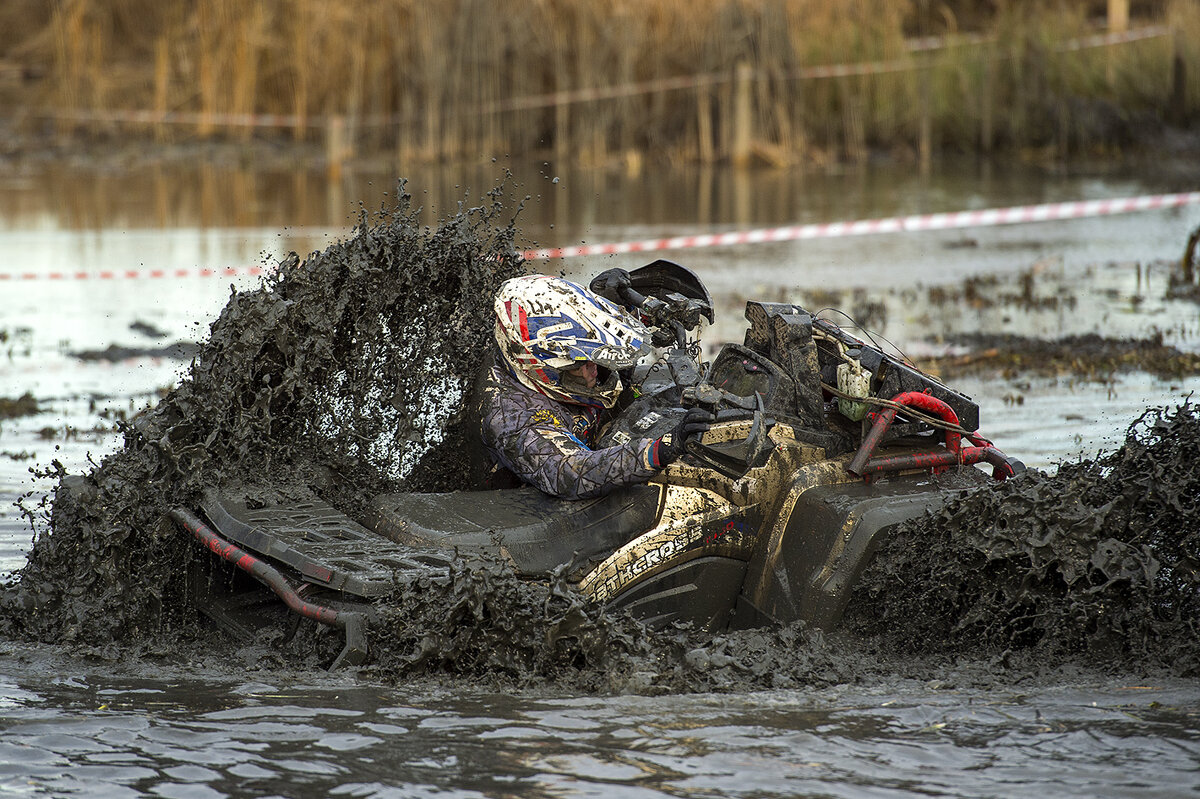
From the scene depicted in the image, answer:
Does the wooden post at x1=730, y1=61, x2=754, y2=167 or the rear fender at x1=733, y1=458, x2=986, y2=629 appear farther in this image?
the wooden post at x1=730, y1=61, x2=754, y2=167

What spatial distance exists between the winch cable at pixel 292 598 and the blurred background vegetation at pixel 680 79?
18292 millimetres

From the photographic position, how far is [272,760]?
14.8 feet

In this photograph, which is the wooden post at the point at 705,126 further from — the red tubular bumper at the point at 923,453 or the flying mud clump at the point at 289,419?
the red tubular bumper at the point at 923,453

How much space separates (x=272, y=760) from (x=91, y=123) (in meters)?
23.7

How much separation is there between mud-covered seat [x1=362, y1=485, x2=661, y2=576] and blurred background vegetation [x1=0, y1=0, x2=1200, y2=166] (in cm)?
1783

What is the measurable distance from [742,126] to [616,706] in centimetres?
1967

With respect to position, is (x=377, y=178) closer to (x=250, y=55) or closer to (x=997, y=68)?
(x=250, y=55)

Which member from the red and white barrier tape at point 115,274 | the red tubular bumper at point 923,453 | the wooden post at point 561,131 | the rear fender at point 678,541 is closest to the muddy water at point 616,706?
the red and white barrier tape at point 115,274

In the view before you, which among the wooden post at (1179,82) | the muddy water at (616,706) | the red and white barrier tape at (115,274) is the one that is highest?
the wooden post at (1179,82)

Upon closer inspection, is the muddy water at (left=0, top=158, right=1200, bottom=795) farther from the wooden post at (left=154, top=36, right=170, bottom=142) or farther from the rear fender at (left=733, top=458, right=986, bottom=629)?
the wooden post at (left=154, top=36, right=170, bottom=142)

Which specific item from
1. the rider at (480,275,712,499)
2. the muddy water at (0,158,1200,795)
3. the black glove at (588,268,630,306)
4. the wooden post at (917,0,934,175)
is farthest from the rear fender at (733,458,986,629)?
the wooden post at (917,0,934,175)

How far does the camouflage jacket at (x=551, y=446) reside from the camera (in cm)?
554

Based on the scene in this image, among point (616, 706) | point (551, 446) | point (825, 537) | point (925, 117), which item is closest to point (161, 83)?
point (925, 117)

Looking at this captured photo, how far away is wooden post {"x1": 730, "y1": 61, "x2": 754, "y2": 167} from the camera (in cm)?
2328
